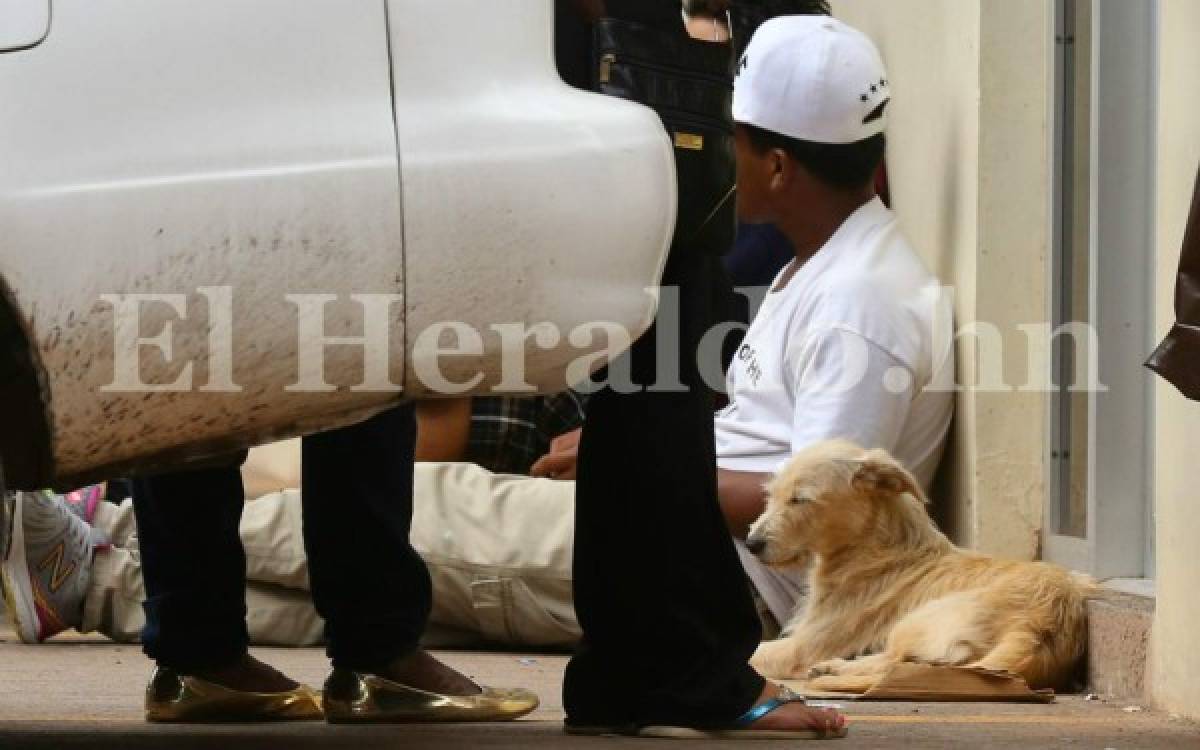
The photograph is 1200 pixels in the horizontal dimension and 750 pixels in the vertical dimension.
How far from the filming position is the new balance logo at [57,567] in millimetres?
5574

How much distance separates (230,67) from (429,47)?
0.90 feet

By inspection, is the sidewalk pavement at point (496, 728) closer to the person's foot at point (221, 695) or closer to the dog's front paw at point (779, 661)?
the person's foot at point (221, 695)

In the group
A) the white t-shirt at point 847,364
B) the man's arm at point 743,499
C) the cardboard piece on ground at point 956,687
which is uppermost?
the white t-shirt at point 847,364

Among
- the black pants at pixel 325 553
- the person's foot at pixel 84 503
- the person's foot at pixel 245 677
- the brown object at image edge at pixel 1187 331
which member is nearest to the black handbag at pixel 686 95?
the brown object at image edge at pixel 1187 331

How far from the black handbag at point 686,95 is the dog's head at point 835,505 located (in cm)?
179

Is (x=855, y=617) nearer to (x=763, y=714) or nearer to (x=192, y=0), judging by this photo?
(x=763, y=714)

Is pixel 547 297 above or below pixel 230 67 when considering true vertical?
below

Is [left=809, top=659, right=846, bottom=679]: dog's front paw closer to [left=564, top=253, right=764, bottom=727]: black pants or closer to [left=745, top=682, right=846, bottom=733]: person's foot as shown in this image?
[left=745, top=682, right=846, bottom=733]: person's foot

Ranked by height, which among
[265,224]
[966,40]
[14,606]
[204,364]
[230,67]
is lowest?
[14,606]

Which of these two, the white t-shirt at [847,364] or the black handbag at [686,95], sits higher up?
the black handbag at [686,95]

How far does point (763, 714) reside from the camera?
342 centimetres

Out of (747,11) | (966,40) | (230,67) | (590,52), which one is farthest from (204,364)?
(747,11)

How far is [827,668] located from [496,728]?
1313mm

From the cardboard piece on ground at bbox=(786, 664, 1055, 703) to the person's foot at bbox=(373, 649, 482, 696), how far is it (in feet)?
3.16
